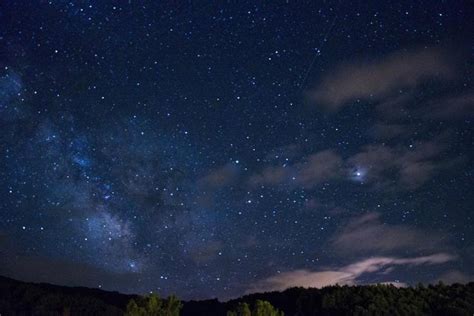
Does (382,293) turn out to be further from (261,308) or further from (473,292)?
(261,308)

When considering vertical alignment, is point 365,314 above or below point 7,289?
below

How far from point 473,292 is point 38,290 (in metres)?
75.7

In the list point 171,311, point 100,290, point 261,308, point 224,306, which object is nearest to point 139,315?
point 171,311

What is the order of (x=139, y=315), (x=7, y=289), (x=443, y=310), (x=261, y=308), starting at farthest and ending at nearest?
(x=7, y=289), (x=443, y=310), (x=261, y=308), (x=139, y=315)

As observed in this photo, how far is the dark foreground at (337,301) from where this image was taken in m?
62.3

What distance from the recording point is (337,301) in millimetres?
71688

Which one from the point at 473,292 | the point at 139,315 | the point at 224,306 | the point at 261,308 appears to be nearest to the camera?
the point at 139,315

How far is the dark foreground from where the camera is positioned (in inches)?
2452

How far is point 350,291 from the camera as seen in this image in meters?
73.4

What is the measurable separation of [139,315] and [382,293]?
146 feet

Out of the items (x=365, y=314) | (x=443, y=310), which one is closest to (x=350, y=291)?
(x=365, y=314)

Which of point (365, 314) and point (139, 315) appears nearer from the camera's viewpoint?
point (139, 315)

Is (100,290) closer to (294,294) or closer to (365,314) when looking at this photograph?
(294,294)

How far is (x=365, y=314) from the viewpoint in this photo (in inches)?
2454
